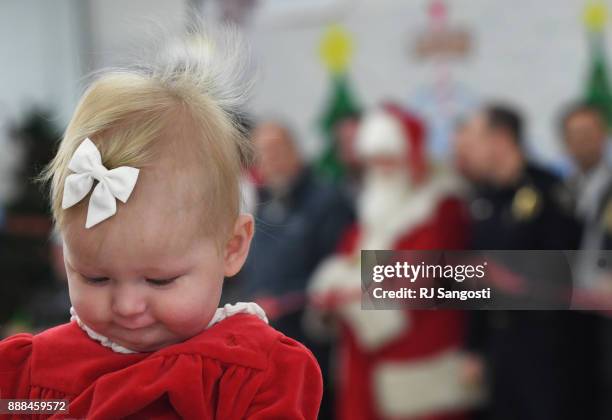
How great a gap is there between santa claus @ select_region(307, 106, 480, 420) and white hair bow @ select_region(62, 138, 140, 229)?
5.67 feet

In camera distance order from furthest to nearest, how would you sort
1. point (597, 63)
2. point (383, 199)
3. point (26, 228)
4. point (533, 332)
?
point (26, 228) < point (597, 63) < point (383, 199) < point (533, 332)

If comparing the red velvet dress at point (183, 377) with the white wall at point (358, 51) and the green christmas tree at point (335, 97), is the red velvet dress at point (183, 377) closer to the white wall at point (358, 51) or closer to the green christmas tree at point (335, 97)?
the white wall at point (358, 51)

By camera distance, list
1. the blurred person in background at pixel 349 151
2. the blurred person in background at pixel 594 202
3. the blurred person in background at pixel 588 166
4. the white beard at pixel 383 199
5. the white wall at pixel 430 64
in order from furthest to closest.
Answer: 1. the blurred person in background at pixel 349 151
2. the white wall at pixel 430 64
3. the white beard at pixel 383 199
4. the blurred person in background at pixel 588 166
5. the blurred person in background at pixel 594 202

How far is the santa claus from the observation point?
8.49ft

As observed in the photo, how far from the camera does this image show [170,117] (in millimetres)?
813

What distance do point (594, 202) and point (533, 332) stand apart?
403 mm

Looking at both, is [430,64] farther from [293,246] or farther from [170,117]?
[170,117]

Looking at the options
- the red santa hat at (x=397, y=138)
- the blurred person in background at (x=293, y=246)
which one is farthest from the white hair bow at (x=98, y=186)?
the red santa hat at (x=397, y=138)

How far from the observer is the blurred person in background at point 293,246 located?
268 cm

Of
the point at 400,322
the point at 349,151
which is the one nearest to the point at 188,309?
the point at 400,322

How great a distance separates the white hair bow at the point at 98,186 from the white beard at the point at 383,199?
77.8 inches

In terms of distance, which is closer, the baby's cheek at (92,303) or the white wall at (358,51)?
the baby's cheek at (92,303)

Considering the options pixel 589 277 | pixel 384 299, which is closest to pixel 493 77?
pixel 589 277

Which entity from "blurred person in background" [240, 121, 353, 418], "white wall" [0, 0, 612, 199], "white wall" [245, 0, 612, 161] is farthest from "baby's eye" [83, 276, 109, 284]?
"white wall" [245, 0, 612, 161]
